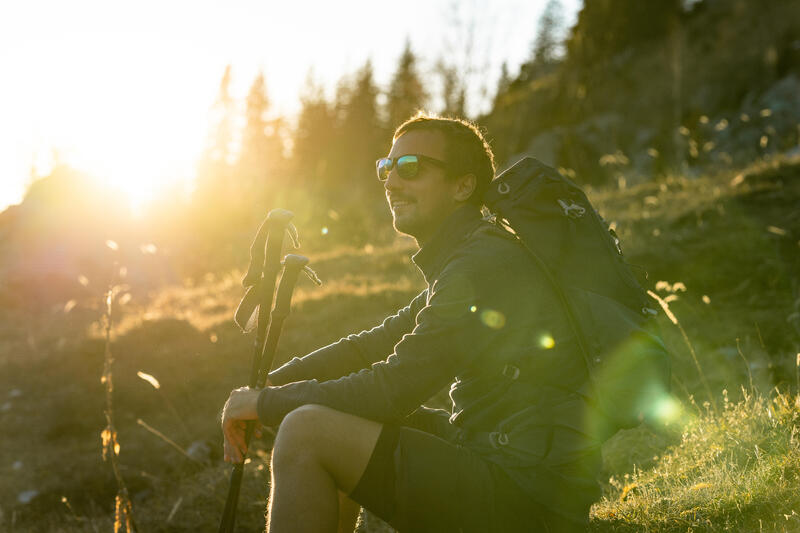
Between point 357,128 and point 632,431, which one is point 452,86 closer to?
point 357,128

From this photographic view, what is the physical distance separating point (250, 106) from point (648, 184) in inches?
1505

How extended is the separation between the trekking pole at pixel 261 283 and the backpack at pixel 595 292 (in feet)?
3.33

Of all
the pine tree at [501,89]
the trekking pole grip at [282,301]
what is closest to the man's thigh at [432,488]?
the trekking pole grip at [282,301]

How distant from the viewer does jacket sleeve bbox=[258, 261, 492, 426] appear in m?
2.61

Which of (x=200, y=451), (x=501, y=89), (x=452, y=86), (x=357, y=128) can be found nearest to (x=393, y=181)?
(x=200, y=451)

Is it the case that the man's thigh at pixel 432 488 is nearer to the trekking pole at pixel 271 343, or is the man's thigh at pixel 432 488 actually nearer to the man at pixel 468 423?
the man at pixel 468 423

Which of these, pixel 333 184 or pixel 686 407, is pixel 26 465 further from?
pixel 333 184

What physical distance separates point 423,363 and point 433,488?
20.2 inches

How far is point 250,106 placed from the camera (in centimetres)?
4597

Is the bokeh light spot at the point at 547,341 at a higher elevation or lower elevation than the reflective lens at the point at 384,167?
lower

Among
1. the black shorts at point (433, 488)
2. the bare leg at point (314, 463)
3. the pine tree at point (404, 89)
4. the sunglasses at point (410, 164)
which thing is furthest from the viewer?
the pine tree at point (404, 89)

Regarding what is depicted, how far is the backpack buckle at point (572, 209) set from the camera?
271cm

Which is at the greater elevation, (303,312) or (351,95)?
(351,95)

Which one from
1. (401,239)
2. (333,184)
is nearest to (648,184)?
(401,239)
